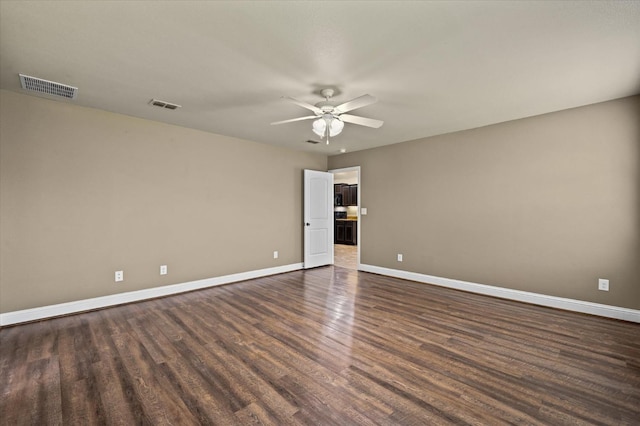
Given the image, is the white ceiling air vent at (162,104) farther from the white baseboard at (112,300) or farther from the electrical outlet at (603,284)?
the electrical outlet at (603,284)

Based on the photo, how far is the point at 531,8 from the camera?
1.82 m

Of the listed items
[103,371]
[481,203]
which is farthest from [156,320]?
[481,203]

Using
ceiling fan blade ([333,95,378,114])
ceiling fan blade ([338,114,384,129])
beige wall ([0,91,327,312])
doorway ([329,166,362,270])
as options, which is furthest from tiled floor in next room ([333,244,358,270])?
ceiling fan blade ([333,95,378,114])

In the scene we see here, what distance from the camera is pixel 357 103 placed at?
269cm

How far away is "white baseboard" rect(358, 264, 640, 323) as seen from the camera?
10.9ft

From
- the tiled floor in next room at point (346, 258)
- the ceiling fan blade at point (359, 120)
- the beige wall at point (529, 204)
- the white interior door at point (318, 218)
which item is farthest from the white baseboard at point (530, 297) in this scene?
the ceiling fan blade at point (359, 120)

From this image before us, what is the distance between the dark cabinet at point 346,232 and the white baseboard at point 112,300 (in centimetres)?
527

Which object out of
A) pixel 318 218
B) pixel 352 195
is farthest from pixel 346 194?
pixel 318 218

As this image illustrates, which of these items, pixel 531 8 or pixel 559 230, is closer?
pixel 531 8

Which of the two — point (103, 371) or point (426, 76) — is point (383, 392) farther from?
point (426, 76)

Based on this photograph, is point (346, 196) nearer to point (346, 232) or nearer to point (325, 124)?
point (346, 232)

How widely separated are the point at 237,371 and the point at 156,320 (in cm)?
161

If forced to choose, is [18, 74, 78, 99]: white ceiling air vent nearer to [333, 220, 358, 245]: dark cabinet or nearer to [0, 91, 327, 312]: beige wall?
[0, 91, 327, 312]: beige wall

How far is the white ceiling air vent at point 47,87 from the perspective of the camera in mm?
2836
